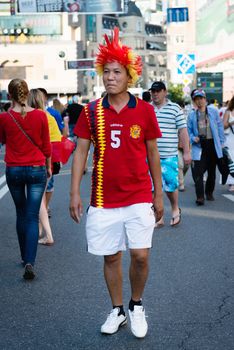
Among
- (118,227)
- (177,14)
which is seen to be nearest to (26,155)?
(118,227)

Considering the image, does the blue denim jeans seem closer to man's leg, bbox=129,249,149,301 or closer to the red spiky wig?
man's leg, bbox=129,249,149,301

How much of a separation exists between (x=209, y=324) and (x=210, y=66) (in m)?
128

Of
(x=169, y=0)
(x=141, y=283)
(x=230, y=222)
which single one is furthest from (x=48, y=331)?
(x=169, y=0)

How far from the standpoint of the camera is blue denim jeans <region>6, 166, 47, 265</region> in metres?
6.55

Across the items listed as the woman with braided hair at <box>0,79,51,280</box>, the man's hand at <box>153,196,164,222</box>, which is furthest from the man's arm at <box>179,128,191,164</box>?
the man's hand at <box>153,196,164,222</box>

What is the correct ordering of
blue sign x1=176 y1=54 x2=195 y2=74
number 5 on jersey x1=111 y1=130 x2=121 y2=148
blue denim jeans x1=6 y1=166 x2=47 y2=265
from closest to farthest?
1. number 5 on jersey x1=111 y1=130 x2=121 y2=148
2. blue denim jeans x1=6 y1=166 x2=47 y2=265
3. blue sign x1=176 y1=54 x2=195 y2=74

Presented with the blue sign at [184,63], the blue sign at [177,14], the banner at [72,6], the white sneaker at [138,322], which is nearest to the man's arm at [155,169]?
the white sneaker at [138,322]

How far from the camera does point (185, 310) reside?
5344 mm

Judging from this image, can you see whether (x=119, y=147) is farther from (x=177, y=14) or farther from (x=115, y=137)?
(x=177, y=14)

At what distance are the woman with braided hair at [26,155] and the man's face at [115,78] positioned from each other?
73.7 inches

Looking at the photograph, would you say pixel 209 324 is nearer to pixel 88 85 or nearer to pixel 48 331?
pixel 48 331

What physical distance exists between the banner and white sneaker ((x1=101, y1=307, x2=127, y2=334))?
3358cm

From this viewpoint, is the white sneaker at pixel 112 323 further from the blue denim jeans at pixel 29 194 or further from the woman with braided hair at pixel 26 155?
the blue denim jeans at pixel 29 194

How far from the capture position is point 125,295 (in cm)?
580
